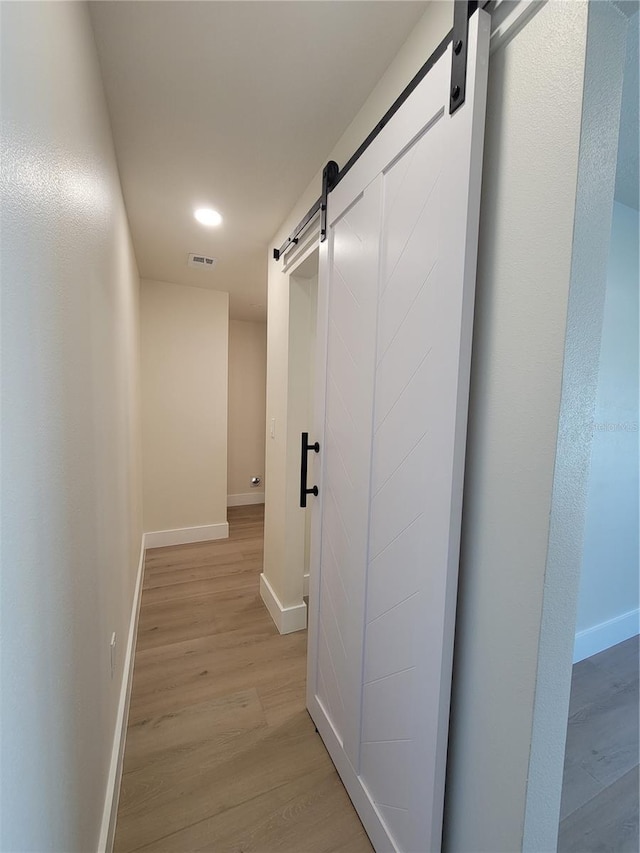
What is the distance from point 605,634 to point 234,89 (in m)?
3.27

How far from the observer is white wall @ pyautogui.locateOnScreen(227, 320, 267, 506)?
4.82 metres

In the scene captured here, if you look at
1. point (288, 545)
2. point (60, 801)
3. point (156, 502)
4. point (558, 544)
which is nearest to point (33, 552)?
point (60, 801)

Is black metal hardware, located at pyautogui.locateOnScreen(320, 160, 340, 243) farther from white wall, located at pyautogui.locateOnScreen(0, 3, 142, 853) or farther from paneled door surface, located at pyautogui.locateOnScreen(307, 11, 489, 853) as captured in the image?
white wall, located at pyautogui.locateOnScreen(0, 3, 142, 853)

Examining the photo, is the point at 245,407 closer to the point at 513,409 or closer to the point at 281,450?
the point at 281,450

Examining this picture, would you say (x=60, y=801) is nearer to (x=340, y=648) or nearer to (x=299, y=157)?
(x=340, y=648)

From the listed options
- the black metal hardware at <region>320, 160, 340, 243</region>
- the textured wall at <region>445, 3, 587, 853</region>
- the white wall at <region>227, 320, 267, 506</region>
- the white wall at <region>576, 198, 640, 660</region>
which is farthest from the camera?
the white wall at <region>227, 320, 267, 506</region>

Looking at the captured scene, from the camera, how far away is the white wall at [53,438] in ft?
1.69

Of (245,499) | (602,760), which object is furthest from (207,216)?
(245,499)

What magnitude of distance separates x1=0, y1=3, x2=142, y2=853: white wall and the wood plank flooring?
1556 mm

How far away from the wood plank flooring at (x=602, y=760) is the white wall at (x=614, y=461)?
0.18m

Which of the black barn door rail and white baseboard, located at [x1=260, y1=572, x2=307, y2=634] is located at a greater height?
the black barn door rail

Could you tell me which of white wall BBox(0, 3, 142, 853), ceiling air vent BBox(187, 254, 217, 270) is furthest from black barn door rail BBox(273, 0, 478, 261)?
ceiling air vent BBox(187, 254, 217, 270)

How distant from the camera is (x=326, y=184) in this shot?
1455 mm

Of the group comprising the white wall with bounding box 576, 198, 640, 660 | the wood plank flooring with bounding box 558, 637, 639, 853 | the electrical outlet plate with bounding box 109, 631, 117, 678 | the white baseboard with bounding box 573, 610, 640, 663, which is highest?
the white wall with bounding box 576, 198, 640, 660
